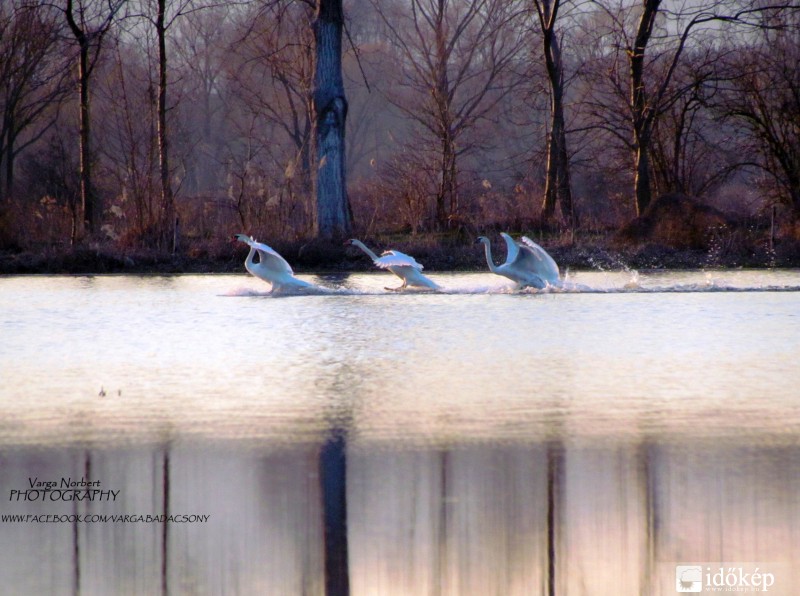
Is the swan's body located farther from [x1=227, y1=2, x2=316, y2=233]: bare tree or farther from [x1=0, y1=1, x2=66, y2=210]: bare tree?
[x1=0, y1=1, x2=66, y2=210]: bare tree

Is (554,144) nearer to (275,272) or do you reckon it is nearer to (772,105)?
(772,105)

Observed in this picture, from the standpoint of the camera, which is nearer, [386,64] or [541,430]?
[541,430]

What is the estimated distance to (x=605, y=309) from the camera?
13633 millimetres

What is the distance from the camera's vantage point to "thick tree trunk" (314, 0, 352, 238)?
74.3 feet

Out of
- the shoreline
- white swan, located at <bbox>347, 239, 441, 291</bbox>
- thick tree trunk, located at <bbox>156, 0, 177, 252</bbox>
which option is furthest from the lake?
thick tree trunk, located at <bbox>156, 0, 177, 252</bbox>

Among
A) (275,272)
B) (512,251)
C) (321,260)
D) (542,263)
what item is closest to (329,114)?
(321,260)

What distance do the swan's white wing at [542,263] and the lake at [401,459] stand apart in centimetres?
463

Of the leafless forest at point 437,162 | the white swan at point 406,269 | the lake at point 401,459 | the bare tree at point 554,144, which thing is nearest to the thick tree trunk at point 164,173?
the leafless forest at point 437,162

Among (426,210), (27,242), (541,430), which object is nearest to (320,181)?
(426,210)

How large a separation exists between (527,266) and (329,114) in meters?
7.69

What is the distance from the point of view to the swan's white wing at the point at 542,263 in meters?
16.3

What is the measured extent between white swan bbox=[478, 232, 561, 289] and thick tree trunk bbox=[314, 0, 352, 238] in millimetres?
6501

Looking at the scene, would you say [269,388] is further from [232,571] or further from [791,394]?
[232,571]

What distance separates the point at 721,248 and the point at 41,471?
58.9ft
